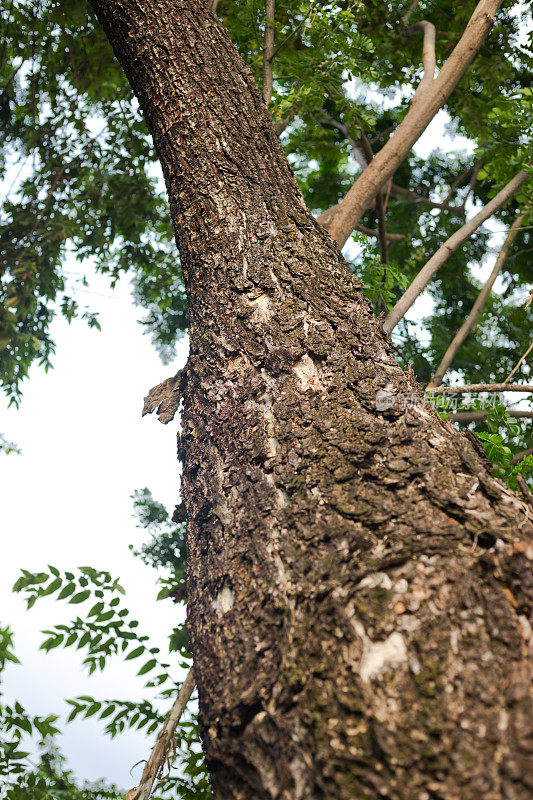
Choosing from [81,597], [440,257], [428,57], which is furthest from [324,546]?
[428,57]

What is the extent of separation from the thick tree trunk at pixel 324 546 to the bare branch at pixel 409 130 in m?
1.05

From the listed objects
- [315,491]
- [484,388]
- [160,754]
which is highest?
[484,388]

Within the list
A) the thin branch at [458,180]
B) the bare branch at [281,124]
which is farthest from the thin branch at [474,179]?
the bare branch at [281,124]

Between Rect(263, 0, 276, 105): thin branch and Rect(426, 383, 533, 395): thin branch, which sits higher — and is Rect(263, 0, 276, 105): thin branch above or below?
above

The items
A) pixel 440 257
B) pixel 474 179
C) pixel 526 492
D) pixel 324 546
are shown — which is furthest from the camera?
pixel 474 179

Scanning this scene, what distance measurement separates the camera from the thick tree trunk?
642mm

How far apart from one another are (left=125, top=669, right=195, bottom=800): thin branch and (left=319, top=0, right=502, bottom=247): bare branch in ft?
7.01

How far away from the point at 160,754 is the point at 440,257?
2767 mm

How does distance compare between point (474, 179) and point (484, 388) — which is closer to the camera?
point (484, 388)

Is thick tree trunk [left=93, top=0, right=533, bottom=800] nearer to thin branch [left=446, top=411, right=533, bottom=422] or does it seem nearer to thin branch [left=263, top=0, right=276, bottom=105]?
thin branch [left=263, top=0, right=276, bottom=105]

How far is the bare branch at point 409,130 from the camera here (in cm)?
266

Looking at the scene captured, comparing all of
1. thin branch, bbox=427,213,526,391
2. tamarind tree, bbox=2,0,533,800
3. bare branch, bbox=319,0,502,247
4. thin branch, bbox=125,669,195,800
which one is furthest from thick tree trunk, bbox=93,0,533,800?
thin branch, bbox=427,213,526,391

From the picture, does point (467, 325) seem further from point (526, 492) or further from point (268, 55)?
point (526, 492)

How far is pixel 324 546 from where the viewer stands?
887 millimetres
